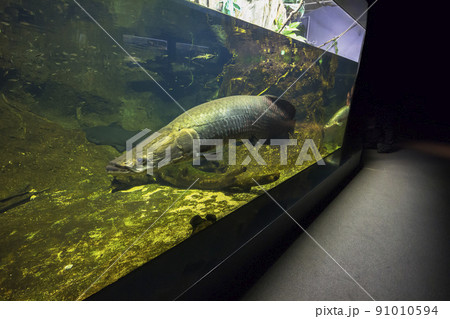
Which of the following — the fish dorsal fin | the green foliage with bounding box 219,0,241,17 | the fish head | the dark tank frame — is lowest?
the dark tank frame

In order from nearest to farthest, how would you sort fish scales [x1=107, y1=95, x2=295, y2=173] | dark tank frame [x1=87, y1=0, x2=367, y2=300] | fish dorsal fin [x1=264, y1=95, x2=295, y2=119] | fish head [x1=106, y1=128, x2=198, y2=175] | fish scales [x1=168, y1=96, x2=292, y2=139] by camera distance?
dark tank frame [x1=87, y1=0, x2=367, y2=300]
fish head [x1=106, y1=128, x2=198, y2=175]
fish scales [x1=107, y1=95, x2=295, y2=173]
fish scales [x1=168, y1=96, x2=292, y2=139]
fish dorsal fin [x1=264, y1=95, x2=295, y2=119]

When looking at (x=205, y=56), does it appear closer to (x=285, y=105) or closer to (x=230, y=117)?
(x=285, y=105)

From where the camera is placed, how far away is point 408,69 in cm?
450

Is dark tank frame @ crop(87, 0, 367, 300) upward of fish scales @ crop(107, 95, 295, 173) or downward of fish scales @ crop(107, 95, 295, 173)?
downward

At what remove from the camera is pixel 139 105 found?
5473 mm

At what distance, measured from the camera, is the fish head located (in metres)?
1.83

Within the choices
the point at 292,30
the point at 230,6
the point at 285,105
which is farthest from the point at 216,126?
the point at 292,30

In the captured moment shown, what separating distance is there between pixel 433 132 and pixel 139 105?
828 cm

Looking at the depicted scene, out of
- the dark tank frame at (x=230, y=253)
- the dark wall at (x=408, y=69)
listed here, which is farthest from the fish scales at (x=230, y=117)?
the dark wall at (x=408, y=69)

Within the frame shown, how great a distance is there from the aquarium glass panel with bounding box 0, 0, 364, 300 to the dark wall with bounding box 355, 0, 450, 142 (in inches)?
19.8

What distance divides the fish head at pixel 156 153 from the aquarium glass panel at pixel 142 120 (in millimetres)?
17

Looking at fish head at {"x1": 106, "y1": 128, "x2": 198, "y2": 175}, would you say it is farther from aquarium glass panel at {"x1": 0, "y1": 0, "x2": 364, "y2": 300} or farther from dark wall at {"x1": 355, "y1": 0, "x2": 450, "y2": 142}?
dark wall at {"x1": 355, "y1": 0, "x2": 450, "y2": 142}

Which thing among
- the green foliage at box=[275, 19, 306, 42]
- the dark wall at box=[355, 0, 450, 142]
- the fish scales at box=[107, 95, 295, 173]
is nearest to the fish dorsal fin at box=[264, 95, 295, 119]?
the fish scales at box=[107, 95, 295, 173]

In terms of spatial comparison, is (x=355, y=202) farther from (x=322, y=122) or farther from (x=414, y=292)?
(x=322, y=122)
